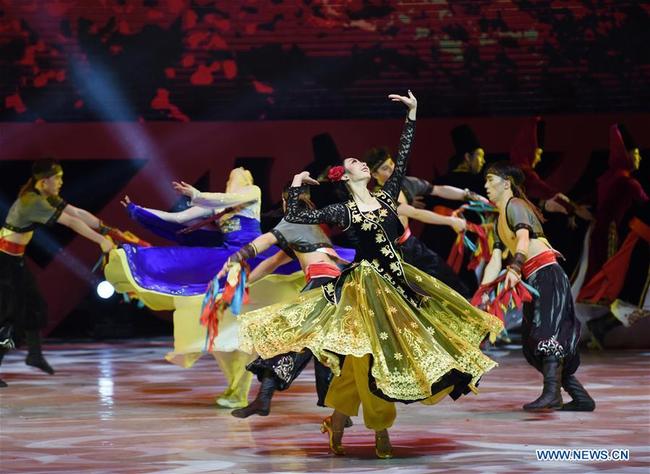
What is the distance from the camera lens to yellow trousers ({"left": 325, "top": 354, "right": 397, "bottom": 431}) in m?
5.24

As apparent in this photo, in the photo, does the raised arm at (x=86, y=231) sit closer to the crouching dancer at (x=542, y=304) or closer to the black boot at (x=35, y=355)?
the black boot at (x=35, y=355)

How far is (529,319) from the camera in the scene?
22.9 feet

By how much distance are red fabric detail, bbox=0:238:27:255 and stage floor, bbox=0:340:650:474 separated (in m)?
0.82

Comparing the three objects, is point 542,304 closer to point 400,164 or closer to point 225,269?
point 400,164

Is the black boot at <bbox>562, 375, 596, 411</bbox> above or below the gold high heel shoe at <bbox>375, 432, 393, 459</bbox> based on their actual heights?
below

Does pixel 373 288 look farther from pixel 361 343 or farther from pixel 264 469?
pixel 264 469

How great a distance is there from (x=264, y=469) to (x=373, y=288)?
84 cm

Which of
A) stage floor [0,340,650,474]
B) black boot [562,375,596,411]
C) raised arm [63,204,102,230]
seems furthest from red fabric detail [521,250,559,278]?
raised arm [63,204,102,230]

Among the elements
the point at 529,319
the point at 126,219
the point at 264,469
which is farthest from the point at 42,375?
the point at 264,469

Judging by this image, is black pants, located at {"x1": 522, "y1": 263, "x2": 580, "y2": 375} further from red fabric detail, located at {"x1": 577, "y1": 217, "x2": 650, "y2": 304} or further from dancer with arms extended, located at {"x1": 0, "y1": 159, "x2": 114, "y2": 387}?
red fabric detail, located at {"x1": 577, "y1": 217, "x2": 650, "y2": 304}

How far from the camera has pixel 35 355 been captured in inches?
350

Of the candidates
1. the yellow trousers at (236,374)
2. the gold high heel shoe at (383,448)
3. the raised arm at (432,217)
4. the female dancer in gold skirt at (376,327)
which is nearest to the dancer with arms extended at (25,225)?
the yellow trousers at (236,374)

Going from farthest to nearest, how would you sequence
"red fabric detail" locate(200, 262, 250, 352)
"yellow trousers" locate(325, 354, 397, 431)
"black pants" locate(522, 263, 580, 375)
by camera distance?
"black pants" locate(522, 263, 580, 375) < "red fabric detail" locate(200, 262, 250, 352) < "yellow trousers" locate(325, 354, 397, 431)

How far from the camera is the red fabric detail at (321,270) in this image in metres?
6.48
